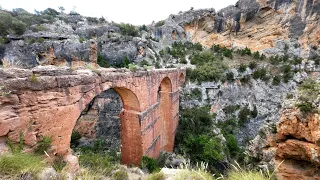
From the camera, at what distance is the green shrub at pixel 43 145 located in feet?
13.3

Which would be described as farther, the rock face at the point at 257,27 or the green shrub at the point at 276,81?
the rock face at the point at 257,27

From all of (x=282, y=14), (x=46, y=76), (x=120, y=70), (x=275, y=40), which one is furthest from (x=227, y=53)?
(x=46, y=76)

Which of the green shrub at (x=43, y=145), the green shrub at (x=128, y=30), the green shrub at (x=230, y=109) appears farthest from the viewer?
the green shrub at (x=128, y=30)

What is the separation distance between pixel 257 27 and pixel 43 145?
36.5 meters

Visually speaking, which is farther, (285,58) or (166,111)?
(285,58)

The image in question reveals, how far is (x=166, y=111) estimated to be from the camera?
14.2 m

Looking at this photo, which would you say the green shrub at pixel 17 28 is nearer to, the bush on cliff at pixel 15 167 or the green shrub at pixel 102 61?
the green shrub at pixel 102 61

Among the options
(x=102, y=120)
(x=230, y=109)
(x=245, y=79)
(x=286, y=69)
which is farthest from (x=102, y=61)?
(x=286, y=69)

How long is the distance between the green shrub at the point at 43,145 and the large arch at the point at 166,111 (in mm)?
10057

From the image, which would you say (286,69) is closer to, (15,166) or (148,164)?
(148,164)

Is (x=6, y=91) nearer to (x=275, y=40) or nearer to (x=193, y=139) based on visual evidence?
(x=193, y=139)

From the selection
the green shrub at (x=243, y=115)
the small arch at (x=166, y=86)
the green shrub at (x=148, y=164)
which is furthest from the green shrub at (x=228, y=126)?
the green shrub at (x=148, y=164)

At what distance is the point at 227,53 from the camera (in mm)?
28000

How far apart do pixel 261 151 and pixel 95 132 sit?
44.6 ft
